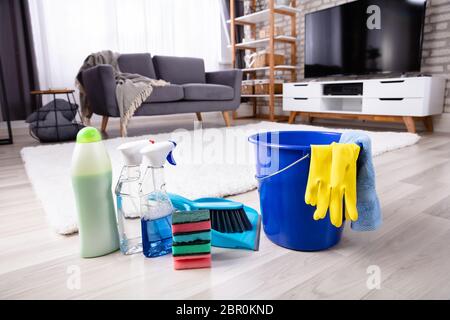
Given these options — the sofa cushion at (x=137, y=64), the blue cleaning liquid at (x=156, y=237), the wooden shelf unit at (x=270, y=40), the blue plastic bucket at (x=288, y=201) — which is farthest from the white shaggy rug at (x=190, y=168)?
the wooden shelf unit at (x=270, y=40)

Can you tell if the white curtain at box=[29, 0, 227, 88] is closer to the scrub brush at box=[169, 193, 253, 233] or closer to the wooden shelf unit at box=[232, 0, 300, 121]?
the wooden shelf unit at box=[232, 0, 300, 121]

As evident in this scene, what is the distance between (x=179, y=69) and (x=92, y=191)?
2.84 meters

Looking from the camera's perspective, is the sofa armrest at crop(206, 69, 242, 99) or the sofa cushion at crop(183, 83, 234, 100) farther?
the sofa armrest at crop(206, 69, 242, 99)

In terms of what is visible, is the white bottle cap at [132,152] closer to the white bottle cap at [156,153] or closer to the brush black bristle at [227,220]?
the white bottle cap at [156,153]

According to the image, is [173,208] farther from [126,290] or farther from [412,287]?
[412,287]

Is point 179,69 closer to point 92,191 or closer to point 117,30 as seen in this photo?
point 117,30

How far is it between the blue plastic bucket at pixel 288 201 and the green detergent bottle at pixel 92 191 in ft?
1.16

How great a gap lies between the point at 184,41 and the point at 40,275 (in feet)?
12.2

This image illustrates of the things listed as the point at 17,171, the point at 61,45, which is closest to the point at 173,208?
the point at 17,171

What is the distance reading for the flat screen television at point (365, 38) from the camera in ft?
8.51

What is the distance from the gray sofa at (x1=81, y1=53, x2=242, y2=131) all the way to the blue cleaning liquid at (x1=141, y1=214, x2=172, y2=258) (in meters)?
1.89

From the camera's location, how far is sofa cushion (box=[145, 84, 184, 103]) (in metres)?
2.57

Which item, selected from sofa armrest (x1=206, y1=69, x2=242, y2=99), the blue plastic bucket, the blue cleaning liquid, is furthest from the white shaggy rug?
sofa armrest (x1=206, y1=69, x2=242, y2=99)
